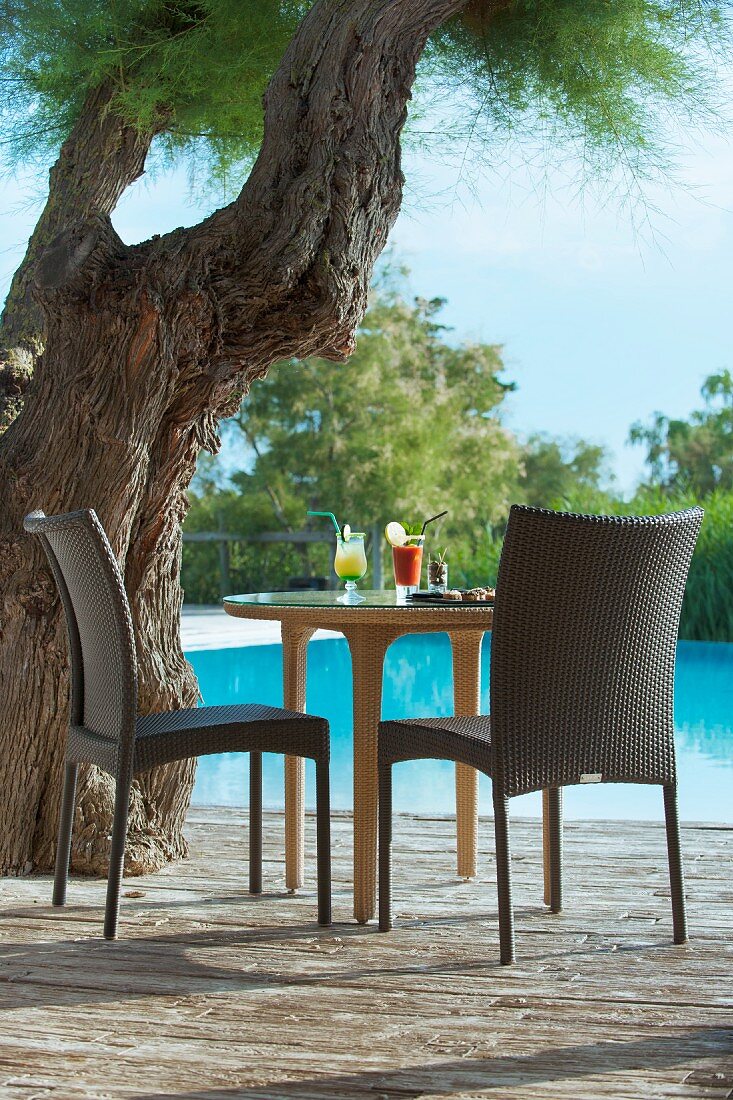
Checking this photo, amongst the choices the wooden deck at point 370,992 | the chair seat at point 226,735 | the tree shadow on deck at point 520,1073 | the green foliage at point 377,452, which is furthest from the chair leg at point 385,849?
the green foliage at point 377,452

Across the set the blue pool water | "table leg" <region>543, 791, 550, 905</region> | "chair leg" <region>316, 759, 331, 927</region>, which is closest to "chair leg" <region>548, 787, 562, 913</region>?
"table leg" <region>543, 791, 550, 905</region>

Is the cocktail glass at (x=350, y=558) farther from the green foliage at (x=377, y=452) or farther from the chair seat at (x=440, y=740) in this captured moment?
the green foliage at (x=377, y=452)

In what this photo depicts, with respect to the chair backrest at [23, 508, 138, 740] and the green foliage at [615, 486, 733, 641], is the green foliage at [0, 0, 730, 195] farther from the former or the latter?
the green foliage at [615, 486, 733, 641]

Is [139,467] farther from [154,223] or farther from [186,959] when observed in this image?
[154,223]

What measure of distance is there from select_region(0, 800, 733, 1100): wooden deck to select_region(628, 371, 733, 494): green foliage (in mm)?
27200

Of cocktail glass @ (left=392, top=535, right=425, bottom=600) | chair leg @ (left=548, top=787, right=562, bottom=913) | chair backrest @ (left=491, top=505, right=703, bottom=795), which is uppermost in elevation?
cocktail glass @ (left=392, top=535, right=425, bottom=600)

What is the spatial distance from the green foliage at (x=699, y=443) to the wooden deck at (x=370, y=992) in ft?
89.2

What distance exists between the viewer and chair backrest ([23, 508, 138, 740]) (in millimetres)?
2699

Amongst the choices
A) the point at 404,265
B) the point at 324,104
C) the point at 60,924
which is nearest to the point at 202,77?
the point at 324,104

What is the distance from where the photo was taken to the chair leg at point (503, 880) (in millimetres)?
2512

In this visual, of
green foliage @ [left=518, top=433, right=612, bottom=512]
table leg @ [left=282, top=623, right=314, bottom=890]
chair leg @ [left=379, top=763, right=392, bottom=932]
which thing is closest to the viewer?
chair leg @ [left=379, top=763, right=392, bottom=932]

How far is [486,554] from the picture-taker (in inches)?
622

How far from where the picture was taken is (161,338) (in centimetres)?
321

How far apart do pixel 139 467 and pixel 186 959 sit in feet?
4.43
